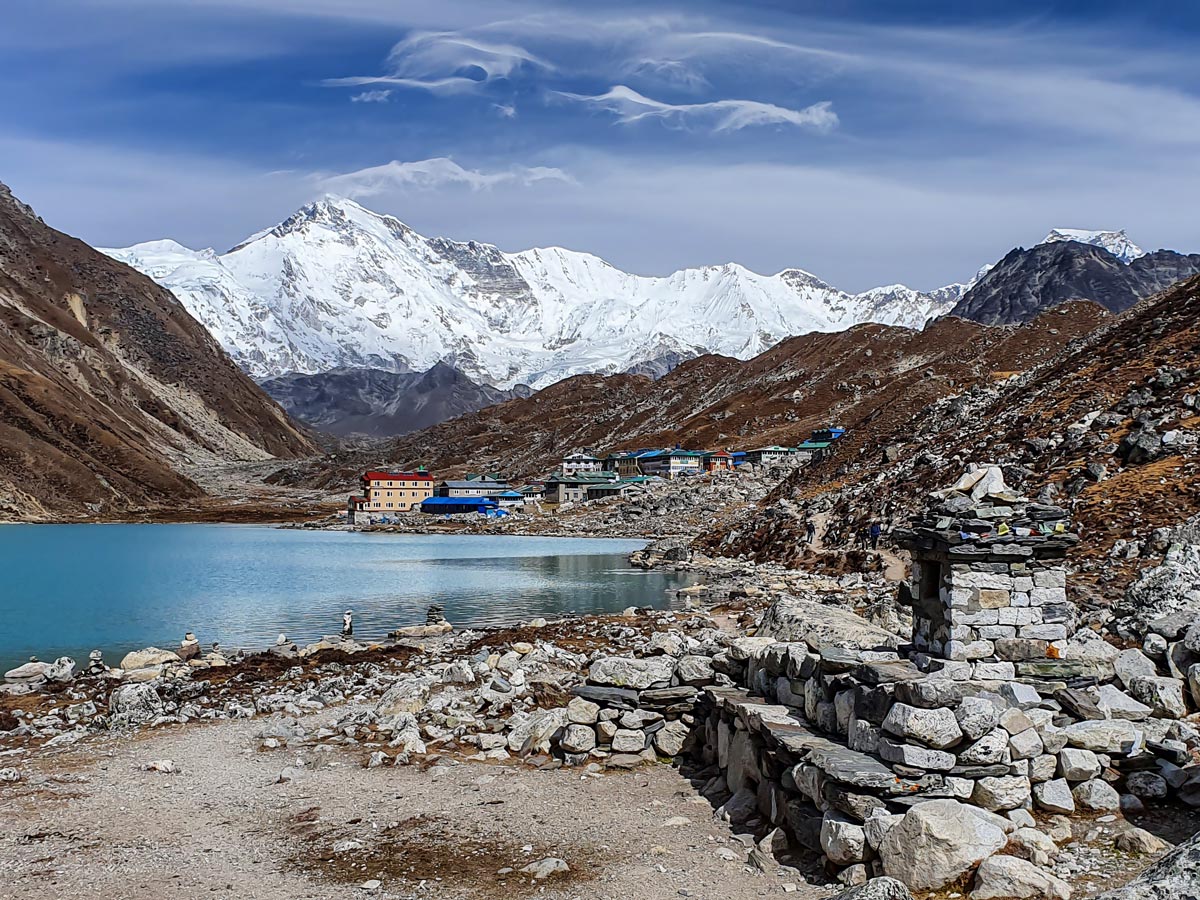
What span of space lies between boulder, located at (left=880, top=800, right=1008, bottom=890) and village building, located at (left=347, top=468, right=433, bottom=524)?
135164 mm

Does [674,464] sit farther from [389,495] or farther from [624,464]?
[389,495]

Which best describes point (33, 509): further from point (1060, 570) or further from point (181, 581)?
point (1060, 570)

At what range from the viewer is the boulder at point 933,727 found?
11.2 m

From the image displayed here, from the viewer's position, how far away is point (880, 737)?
1180 centimetres

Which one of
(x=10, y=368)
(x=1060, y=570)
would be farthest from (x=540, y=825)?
(x=10, y=368)

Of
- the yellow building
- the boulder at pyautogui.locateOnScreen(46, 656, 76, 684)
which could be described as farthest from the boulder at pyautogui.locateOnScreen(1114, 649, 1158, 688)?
the yellow building

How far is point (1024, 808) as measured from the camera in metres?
11.2

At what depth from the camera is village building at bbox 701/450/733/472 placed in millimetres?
138500

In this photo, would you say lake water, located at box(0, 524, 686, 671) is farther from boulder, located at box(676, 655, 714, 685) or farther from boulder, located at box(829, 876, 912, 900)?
boulder, located at box(829, 876, 912, 900)

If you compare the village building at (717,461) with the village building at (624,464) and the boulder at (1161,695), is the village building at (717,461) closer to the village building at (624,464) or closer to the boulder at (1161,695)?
the village building at (624,464)

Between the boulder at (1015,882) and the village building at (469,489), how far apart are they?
139802mm

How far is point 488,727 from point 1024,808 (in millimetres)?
11230

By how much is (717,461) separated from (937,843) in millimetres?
131043

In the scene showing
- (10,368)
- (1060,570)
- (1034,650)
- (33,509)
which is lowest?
(33,509)
